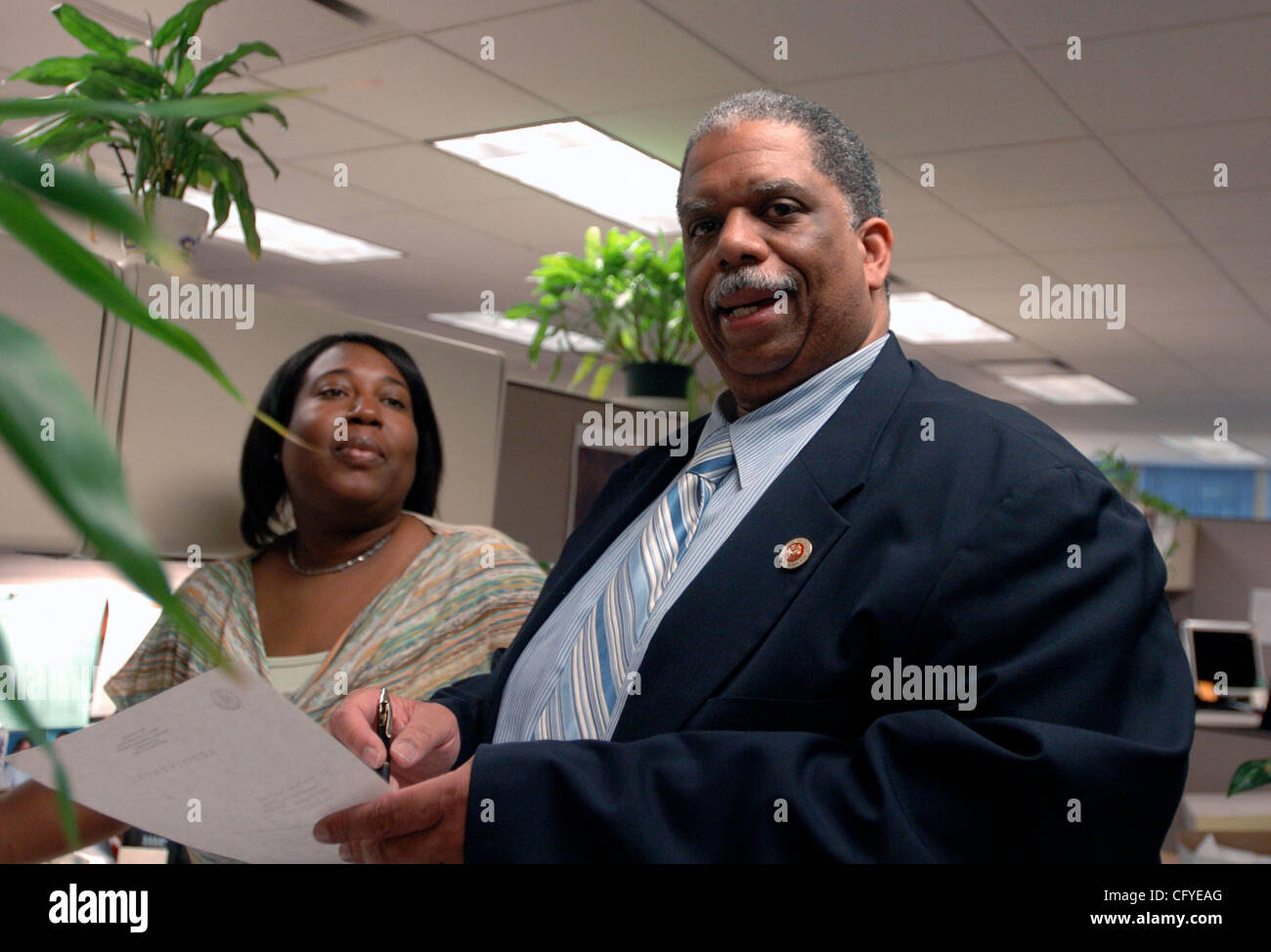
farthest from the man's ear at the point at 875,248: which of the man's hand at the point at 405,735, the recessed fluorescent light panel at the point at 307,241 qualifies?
the recessed fluorescent light panel at the point at 307,241

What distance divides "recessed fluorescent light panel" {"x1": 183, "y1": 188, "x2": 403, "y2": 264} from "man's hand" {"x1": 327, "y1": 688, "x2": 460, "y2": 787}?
4137 millimetres

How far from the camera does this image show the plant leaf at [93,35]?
128cm

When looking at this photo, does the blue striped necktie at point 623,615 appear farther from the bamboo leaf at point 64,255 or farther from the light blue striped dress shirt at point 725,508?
the bamboo leaf at point 64,255

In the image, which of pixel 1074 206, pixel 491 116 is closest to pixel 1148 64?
pixel 1074 206

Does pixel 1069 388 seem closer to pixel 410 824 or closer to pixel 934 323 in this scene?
pixel 934 323

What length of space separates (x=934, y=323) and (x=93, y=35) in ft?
16.4

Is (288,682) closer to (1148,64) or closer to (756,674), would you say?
(756,674)

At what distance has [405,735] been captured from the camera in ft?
2.69

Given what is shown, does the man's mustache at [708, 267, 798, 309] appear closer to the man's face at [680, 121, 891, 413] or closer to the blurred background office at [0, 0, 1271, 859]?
the man's face at [680, 121, 891, 413]

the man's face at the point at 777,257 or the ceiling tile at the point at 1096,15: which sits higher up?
the ceiling tile at the point at 1096,15

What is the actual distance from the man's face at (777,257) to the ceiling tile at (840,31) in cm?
178

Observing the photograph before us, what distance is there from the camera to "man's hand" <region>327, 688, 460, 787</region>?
779mm

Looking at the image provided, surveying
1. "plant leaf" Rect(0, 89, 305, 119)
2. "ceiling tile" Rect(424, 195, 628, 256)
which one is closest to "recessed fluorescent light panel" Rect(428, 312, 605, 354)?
"ceiling tile" Rect(424, 195, 628, 256)

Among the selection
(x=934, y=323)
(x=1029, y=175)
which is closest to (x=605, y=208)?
(x=1029, y=175)
